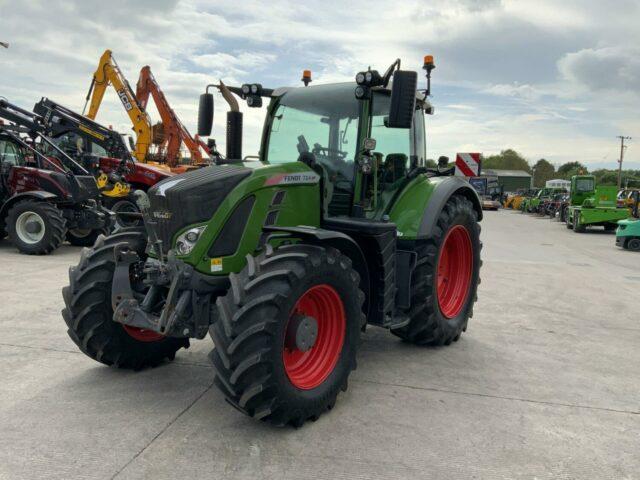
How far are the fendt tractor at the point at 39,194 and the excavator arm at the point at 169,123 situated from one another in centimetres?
646

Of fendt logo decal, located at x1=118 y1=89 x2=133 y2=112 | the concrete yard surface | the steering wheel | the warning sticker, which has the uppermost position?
fendt logo decal, located at x1=118 y1=89 x2=133 y2=112

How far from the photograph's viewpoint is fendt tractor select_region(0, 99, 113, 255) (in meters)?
9.12

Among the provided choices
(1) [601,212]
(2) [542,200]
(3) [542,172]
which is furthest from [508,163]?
(1) [601,212]

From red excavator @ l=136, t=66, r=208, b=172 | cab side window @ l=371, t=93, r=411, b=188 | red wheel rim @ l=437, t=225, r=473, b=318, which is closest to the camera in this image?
cab side window @ l=371, t=93, r=411, b=188

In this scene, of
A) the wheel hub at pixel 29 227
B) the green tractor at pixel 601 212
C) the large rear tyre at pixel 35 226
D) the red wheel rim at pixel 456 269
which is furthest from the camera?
the green tractor at pixel 601 212

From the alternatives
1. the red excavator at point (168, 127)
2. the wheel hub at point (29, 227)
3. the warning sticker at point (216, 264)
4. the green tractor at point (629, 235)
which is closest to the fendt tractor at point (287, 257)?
the warning sticker at point (216, 264)

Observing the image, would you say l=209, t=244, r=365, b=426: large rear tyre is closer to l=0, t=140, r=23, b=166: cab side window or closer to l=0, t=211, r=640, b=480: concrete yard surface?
l=0, t=211, r=640, b=480: concrete yard surface

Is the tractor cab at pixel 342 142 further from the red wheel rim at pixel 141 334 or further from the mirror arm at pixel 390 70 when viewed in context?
the red wheel rim at pixel 141 334

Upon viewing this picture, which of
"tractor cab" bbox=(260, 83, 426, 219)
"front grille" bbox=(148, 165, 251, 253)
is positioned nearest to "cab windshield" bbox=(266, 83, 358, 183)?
"tractor cab" bbox=(260, 83, 426, 219)

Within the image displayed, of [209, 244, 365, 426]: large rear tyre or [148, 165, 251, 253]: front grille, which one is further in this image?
[148, 165, 251, 253]: front grille

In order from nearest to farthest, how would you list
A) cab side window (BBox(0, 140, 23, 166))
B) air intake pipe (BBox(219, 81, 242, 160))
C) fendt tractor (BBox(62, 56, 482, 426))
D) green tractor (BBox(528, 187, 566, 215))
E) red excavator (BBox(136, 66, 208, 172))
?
fendt tractor (BBox(62, 56, 482, 426))
air intake pipe (BBox(219, 81, 242, 160))
cab side window (BBox(0, 140, 23, 166))
red excavator (BBox(136, 66, 208, 172))
green tractor (BBox(528, 187, 566, 215))

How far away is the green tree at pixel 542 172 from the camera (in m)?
90.1

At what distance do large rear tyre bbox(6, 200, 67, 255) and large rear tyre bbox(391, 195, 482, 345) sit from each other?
23.3 ft

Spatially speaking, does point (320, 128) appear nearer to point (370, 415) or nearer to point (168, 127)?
point (370, 415)
